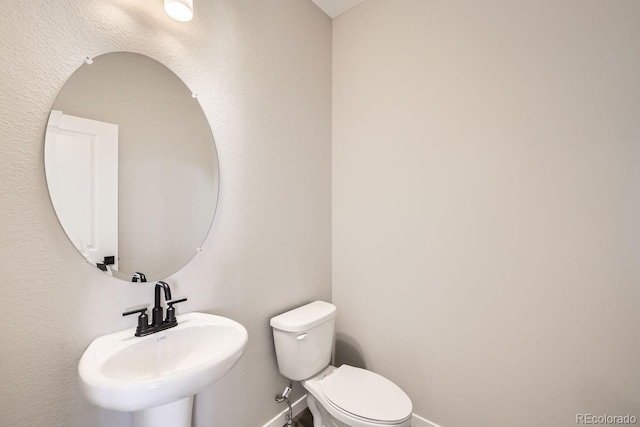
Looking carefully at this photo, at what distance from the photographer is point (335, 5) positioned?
5.88 ft

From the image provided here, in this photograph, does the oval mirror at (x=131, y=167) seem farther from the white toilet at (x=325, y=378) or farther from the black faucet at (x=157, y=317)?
the white toilet at (x=325, y=378)

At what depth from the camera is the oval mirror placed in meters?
0.88

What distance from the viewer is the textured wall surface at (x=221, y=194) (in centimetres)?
78

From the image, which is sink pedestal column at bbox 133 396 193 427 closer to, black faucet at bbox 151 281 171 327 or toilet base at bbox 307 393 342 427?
black faucet at bbox 151 281 171 327

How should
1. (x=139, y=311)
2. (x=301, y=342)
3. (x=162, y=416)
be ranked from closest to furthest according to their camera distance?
(x=162, y=416) → (x=139, y=311) → (x=301, y=342)

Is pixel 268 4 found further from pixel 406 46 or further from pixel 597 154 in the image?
pixel 597 154

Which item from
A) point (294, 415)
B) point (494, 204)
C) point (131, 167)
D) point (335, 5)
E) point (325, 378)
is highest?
point (335, 5)

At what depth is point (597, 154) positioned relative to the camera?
1.10 metres

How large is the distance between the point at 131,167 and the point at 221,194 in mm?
362

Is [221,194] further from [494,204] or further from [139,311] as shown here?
[494,204]

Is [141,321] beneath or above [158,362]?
above

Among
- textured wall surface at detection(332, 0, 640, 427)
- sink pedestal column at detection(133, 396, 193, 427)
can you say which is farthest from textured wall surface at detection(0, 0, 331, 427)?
textured wall surface at detection(332, 0, 640, 427)

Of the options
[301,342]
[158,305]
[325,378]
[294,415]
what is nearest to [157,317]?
[158,305]

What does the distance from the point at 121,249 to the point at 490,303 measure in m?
1.67
